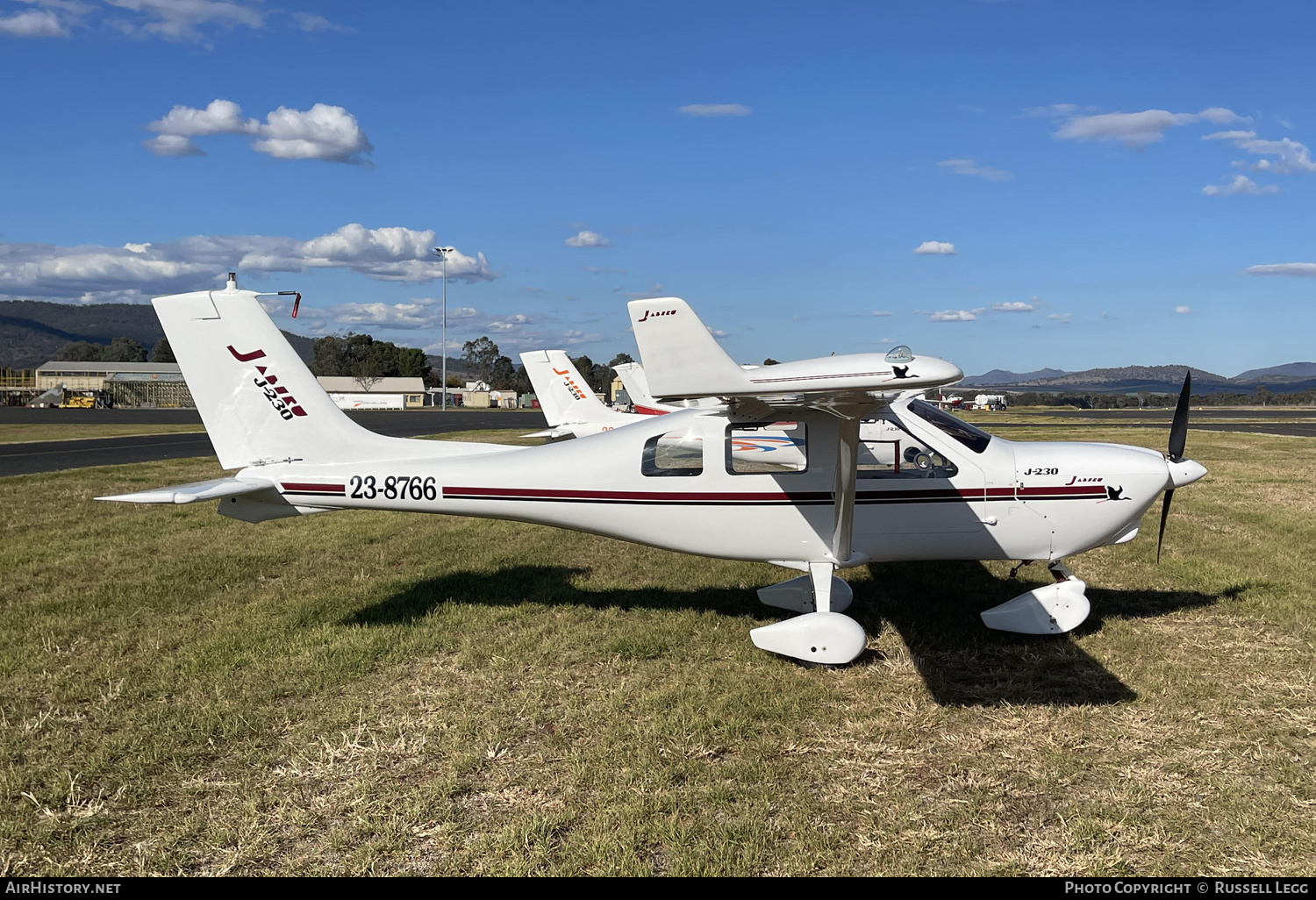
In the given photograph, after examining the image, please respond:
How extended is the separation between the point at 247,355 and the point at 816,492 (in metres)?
4.94

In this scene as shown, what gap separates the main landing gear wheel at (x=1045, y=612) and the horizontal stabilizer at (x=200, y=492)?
6122 millimetres

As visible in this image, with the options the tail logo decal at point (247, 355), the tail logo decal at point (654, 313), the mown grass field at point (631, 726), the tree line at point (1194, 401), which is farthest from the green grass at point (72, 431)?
the tree line at point (1194, 401)

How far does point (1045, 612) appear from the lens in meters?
6.37

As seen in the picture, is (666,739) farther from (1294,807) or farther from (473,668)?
(1294,807)

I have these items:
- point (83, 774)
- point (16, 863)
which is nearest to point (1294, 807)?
point (16, 863)

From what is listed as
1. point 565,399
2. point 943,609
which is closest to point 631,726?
point 943,609

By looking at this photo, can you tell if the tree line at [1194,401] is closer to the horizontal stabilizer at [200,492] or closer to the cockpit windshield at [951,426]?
the cockpit windshield at [951,426]

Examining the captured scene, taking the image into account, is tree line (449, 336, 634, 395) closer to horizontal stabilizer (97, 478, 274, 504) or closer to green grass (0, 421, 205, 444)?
green grass (0, 421, 205, 444)

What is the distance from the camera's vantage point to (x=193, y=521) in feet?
39.2

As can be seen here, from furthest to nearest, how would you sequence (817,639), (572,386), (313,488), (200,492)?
(572,386) → (313,488) → (200,492) → (817,639)

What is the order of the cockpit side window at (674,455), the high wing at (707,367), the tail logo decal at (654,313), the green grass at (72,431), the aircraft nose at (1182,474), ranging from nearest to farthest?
the high wing at (707,367), the tail logo decal at (654,313), the cockpit side window at (674,455), the aircraft nose at (1182,474), the green grass at (72,431)

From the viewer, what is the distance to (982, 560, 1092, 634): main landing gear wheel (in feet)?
20.7

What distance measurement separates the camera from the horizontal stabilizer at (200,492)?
5.51m

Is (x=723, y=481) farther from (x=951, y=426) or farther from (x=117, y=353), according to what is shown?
(x=117, y=353)
